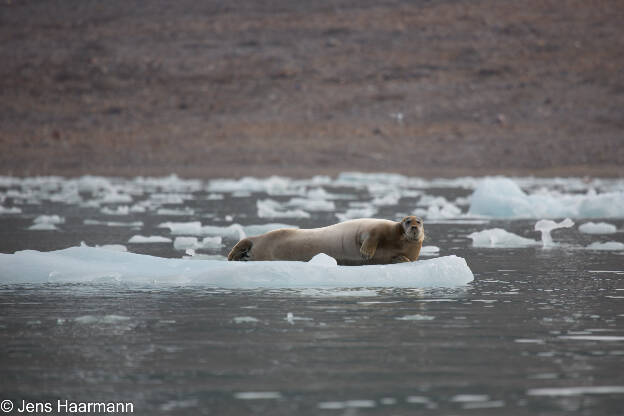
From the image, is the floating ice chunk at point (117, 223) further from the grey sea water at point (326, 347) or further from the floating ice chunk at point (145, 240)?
the grey sea water at point (326, 347)

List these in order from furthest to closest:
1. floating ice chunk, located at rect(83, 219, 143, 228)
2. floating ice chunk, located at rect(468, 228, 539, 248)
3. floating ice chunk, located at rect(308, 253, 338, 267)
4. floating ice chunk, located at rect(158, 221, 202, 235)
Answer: floating ice chunk, located at rect(83, 219, 143, 228) < floating ice chunk, located at rect(158, 221, 202, 235) < floating ice chunk, located at rect(468, 228, 539, 248) < floating ice chunk, located at rect(308, 253, 338, 267)

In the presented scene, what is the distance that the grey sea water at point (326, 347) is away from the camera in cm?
425

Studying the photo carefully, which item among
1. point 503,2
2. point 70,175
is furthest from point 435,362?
point 503,2

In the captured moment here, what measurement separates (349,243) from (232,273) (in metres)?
1.03

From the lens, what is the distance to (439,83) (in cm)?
5300

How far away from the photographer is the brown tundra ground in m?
47.7

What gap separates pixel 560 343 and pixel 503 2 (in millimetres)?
55303

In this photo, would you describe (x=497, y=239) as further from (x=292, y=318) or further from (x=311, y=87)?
(x=311, y=87)

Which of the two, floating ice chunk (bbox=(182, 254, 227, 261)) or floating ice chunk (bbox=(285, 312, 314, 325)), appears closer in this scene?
floating ice chunk (bbox=(285, 312, 314, 325))

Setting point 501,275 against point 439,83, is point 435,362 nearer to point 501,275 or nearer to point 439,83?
point 501,275

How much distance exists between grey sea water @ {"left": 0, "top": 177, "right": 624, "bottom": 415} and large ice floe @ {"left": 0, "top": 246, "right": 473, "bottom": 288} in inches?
6.1

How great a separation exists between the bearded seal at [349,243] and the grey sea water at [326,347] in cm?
56

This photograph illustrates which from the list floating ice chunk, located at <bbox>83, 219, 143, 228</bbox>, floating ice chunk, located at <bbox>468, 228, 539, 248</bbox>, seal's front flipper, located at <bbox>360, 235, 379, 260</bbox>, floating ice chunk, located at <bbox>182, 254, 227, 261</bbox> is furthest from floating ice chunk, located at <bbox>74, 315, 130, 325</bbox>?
floating ice chunk, located at <bbox>83, 219, 143, 228</bbox>

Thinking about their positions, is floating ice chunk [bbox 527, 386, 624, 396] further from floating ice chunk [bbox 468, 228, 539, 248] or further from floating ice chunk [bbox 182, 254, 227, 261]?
floating ice chunk [bbox 468, 228, 539, 248]
